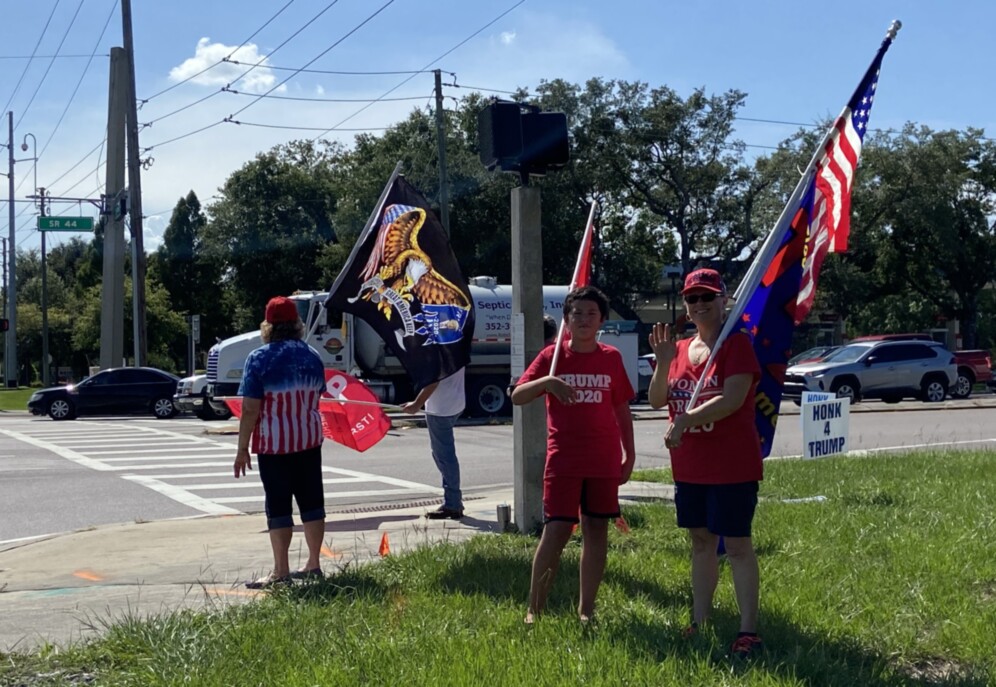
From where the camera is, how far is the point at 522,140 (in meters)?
7.70

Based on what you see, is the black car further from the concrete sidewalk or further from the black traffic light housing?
the black traffic light housing

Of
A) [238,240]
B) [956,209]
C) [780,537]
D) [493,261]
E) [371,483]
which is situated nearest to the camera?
[780,537]

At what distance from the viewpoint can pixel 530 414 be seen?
25.5 ft

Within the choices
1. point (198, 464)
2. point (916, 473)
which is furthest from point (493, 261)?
point (916, 473)

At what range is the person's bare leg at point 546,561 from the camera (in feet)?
17.8

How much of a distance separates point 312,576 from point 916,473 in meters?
7.31

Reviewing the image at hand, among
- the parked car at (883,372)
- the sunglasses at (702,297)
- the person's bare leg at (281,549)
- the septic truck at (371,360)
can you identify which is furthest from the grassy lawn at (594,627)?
the parked car at (883,372)

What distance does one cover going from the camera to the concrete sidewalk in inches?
243

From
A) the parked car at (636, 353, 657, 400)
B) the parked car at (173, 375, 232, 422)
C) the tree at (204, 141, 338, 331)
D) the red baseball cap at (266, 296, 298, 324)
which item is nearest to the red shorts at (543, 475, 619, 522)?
the red baseball cap at (266, 296, 298, 324)

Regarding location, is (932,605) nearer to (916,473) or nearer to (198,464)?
(916,473)

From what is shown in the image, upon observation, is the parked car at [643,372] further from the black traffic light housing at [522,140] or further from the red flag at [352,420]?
the black traffic light housing at [522,140]

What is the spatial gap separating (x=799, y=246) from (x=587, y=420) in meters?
1.55

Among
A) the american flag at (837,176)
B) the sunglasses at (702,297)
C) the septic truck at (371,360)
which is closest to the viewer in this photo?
the sunglasses at (702,297)

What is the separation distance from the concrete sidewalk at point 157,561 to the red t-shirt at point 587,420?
1.38 m
